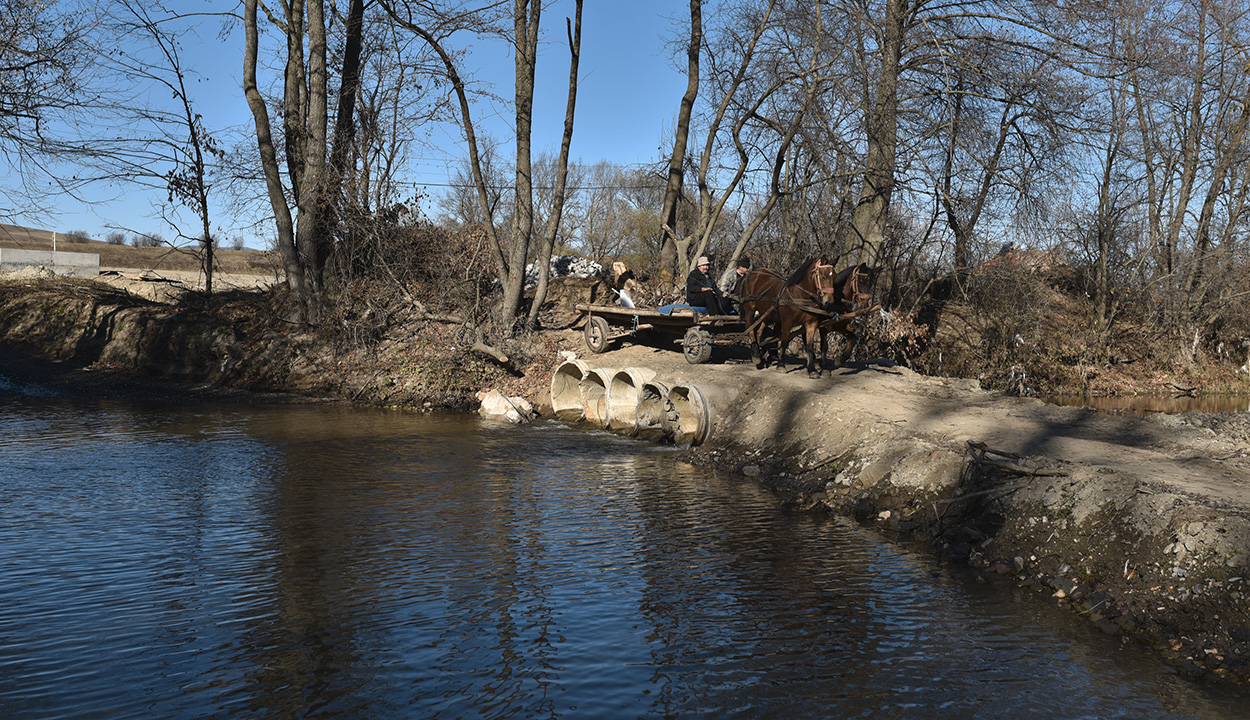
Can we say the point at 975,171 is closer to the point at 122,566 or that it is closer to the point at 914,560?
the point at 914,560

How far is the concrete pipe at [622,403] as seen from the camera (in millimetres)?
14641

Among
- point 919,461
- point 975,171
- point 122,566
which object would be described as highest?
point 975,171

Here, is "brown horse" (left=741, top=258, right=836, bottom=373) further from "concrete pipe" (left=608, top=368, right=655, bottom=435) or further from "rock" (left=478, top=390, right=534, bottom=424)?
"rock" (left=478, top=390, right=534, bottom=424)

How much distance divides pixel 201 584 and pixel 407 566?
149 centimetres

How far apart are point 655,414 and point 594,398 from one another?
2044 mm

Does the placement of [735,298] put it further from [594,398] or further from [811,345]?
[594,398]

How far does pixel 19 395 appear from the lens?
17.8m

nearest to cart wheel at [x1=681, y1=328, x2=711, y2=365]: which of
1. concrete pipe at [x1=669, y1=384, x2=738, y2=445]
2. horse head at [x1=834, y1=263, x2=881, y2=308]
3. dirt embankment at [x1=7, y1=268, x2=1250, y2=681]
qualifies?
dirt embankment at [x1=7, y1=268, x2=1250, y2=681]

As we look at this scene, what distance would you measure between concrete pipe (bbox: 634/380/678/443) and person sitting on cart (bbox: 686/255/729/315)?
2365 mm

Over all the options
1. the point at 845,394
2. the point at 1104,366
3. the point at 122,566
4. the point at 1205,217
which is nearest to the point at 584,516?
the point at 122,566

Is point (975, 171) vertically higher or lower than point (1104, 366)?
higher

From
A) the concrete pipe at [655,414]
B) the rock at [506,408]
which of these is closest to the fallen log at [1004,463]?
the concrete pipe at [655,414]

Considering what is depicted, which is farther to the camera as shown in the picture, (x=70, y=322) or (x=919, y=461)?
(x=70, y=322)

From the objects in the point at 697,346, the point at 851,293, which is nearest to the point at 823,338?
the point at 851,293
